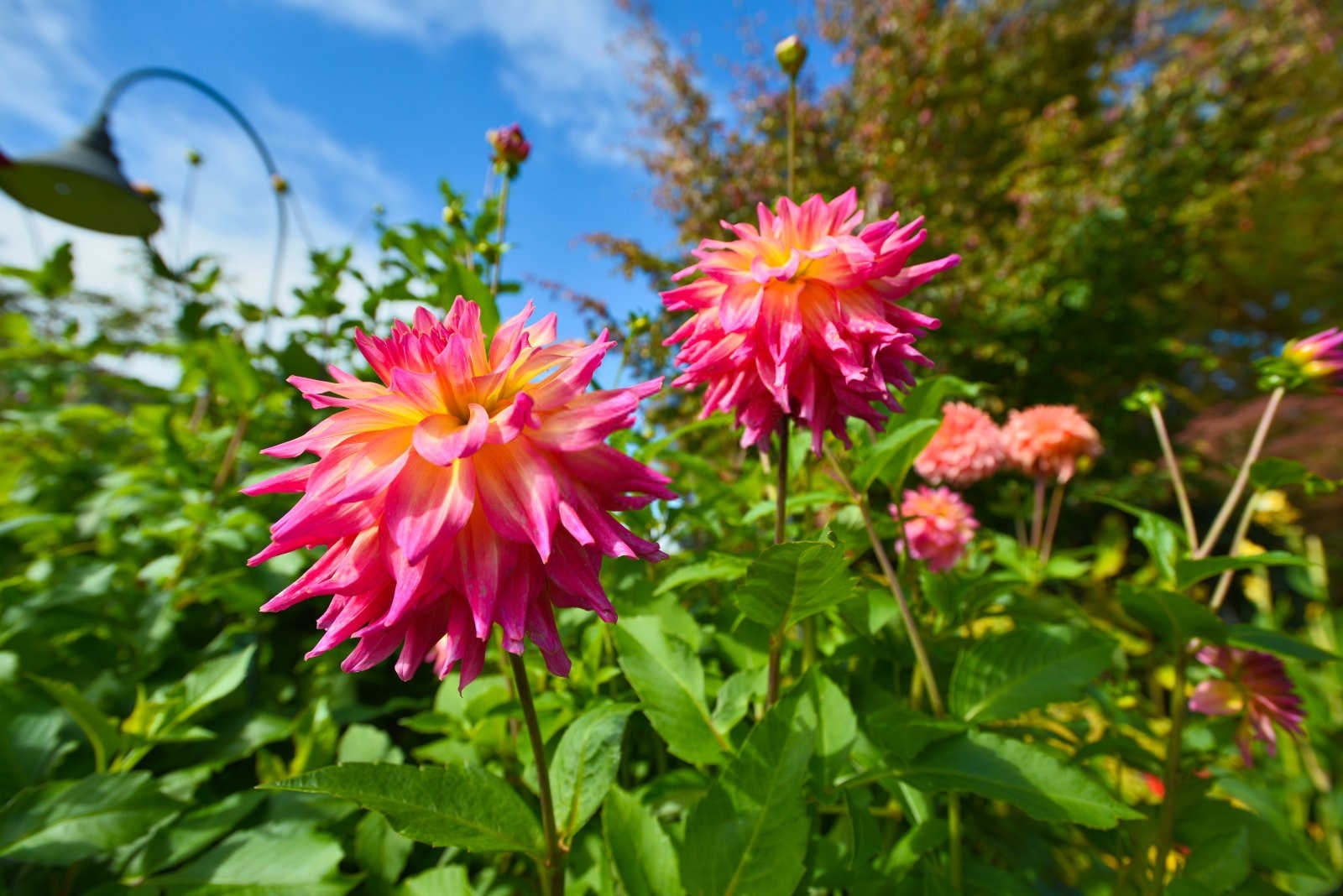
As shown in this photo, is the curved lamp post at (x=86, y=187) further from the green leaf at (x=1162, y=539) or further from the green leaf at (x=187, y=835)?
the green leaf at (x=1162, y=539)

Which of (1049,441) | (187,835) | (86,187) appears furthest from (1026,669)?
(86,187)

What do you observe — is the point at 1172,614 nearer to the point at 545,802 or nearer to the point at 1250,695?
the point at 1250,695

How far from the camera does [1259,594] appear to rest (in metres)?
2.26

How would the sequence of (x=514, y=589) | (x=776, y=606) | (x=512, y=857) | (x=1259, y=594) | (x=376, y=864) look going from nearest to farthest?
(x=514, y=589), (x=776, y=606), (x=376, y=864), (x=512, y=857), (x=1259, y=594)

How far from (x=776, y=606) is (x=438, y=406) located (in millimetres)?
405

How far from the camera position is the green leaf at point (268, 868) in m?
0.83

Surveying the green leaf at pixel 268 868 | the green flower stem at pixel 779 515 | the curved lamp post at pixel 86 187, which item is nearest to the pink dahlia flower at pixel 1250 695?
the green flower stem at pixel 779 515

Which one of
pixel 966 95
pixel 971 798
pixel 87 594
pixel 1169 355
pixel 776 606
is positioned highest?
pixel 966 95

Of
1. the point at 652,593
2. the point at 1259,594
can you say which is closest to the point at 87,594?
the point at 652,593

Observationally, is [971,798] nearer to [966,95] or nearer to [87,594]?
[87,594]

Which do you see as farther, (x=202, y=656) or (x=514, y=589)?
(x=202, y=656)

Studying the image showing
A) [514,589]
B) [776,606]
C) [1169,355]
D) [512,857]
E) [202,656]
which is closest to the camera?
[514,589]

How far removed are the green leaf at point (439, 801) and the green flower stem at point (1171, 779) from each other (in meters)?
0.88

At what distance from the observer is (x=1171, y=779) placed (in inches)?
36.7
